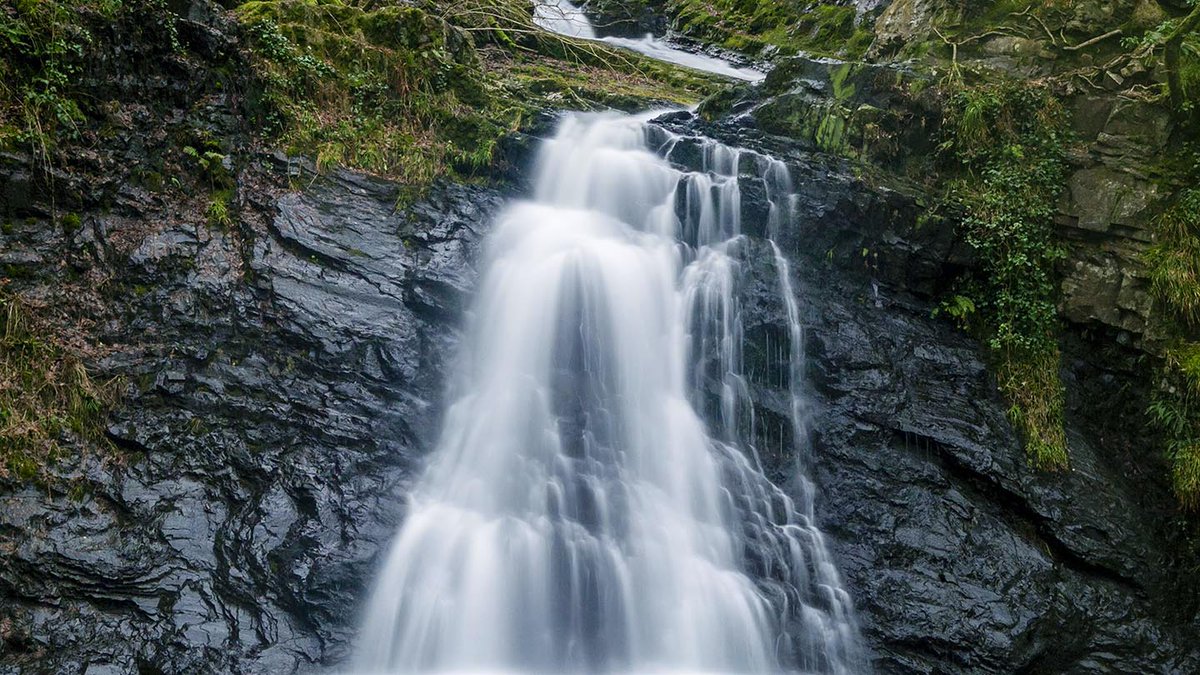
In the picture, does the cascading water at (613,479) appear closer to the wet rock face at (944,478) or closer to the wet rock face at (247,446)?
the wet rock face at (944,478)

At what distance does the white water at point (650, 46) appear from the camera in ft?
48.3

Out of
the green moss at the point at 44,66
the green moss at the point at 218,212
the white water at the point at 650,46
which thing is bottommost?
the green moss at the point at 218,212

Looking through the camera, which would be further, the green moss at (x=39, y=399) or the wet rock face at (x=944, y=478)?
the wet rock face at (x=944, y=478)

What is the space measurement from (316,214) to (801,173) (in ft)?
18.2

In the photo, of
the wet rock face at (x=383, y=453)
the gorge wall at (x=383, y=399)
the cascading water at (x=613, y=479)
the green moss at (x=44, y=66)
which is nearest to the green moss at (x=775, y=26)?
the gorge wall at (x=383, y=399)

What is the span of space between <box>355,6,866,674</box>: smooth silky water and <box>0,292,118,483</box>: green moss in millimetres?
2595

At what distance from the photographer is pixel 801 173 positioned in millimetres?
8430

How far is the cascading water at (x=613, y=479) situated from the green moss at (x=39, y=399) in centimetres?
261

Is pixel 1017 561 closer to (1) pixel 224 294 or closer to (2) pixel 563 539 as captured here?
(2) pixel 563 539

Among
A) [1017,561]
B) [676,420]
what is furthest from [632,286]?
[1017,561]

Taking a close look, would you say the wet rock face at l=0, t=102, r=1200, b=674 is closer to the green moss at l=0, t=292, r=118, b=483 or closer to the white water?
the green moss at l=0, t=292, r=118, b=483

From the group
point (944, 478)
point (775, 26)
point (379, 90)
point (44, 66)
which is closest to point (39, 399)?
point (44, 66)

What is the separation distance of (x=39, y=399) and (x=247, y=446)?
1.53 metres

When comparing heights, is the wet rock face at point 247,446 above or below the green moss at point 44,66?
below
